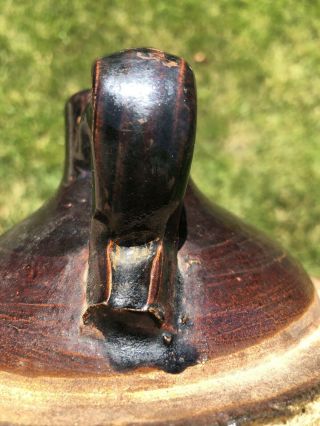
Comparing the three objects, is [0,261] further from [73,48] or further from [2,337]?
[73,48]

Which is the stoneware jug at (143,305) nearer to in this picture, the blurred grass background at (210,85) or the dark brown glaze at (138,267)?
the dark brown glaze at (138,267)

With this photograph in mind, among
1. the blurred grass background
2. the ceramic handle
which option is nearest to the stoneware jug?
the ceramic handle

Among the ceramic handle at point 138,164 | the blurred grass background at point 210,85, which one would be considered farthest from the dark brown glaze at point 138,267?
the blurred grass background at point 210,85

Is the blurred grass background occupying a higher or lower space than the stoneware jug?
lower

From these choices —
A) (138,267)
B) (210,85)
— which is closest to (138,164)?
(138,267)

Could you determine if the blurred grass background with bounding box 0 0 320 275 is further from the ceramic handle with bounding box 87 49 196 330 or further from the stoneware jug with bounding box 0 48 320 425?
the ceramic handle with bounding box 87 49 196 330

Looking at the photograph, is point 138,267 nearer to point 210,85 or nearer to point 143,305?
point 143,305

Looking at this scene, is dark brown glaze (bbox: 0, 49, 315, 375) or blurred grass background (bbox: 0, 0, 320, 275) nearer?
dark brown glaze (bbox: 0, 49, 315, 375)
